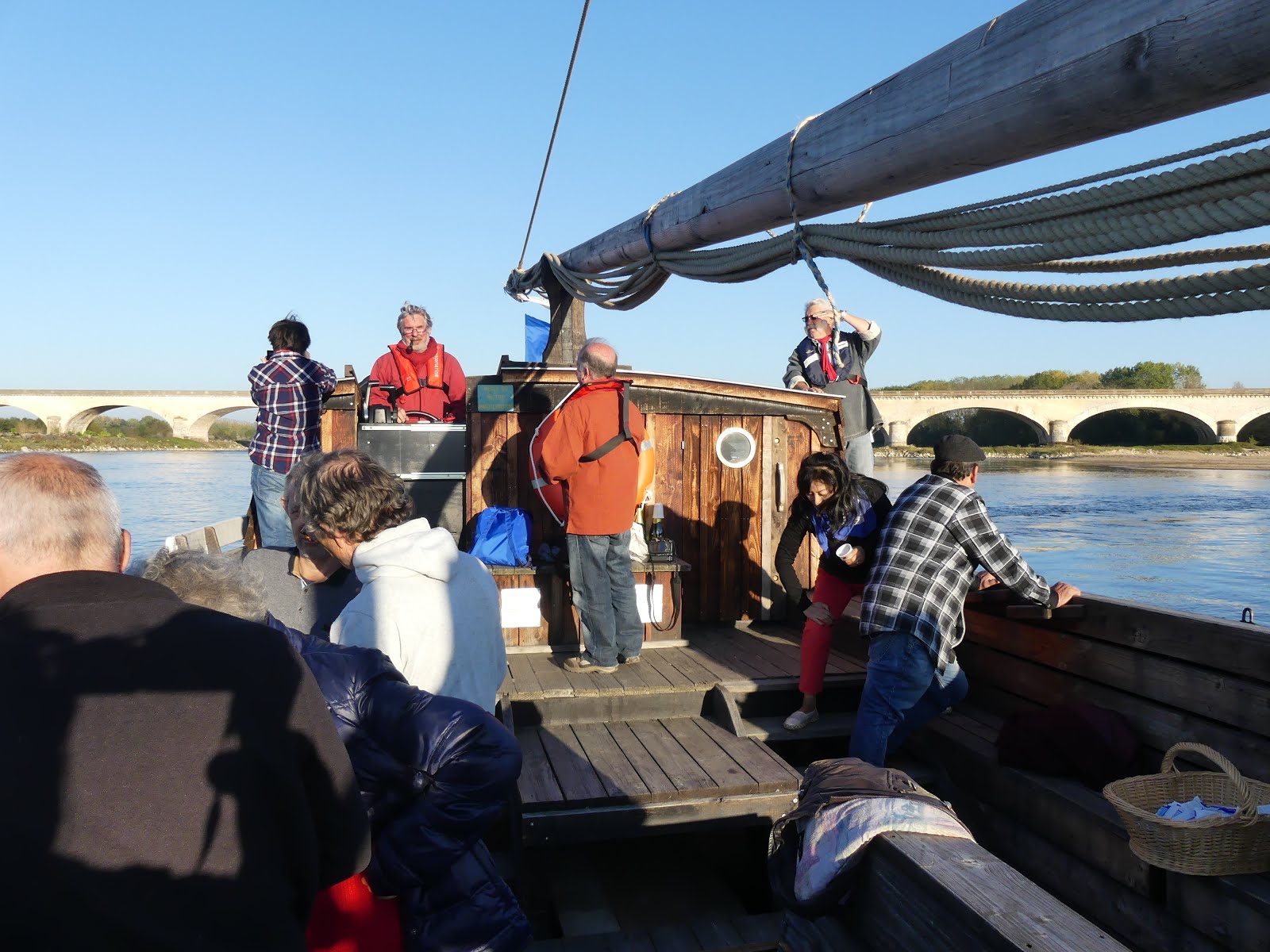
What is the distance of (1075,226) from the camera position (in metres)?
2.06

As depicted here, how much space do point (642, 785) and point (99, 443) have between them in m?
55.6

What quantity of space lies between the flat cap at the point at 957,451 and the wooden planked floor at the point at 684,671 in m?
1.37

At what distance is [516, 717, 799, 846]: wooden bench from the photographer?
358cm

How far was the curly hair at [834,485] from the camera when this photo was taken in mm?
4379

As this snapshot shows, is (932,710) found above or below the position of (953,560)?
below

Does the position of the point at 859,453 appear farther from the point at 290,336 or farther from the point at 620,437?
the point at 290,336

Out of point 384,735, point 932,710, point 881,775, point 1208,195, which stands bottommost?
point 932,710

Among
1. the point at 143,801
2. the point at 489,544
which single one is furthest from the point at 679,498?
the point at 143,801

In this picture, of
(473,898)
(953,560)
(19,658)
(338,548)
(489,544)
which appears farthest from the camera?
(489,544)

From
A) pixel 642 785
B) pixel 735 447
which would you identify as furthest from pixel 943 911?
pixel 735 447

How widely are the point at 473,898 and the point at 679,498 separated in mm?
4185

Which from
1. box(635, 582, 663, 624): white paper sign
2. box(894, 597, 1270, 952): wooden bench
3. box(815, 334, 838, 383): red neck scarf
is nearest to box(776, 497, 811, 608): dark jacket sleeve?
box(894, 597, 1270, 952): wooden bench

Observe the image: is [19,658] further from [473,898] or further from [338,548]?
[338,548]

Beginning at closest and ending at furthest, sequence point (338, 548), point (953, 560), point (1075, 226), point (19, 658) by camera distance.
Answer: point (19, 658), point (1075, 226), point (338, 548), point (953, 560)
